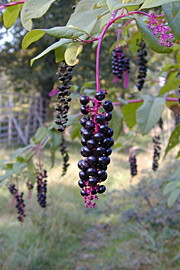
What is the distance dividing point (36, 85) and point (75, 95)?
10095 millimetres

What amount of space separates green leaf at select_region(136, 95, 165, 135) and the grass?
67.3 inches

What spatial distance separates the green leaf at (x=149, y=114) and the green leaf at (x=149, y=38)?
0.75 metres

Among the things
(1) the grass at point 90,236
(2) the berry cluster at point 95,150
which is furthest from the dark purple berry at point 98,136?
(1) the grass at point 90,236

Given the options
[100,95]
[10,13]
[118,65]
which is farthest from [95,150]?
[118,65]

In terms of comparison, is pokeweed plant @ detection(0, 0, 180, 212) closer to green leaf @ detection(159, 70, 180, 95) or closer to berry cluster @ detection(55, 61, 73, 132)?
berry cluster @ detection(55, 61, 73, 132)

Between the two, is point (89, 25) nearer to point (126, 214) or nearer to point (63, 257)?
point (63, 257)

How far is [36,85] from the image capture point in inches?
458

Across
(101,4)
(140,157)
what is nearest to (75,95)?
(101,4)

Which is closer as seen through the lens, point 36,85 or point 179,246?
point 179,246

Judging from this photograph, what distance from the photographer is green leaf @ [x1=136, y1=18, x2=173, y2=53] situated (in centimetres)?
74

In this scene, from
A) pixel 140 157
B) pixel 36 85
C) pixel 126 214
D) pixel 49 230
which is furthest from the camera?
pixel 36 85

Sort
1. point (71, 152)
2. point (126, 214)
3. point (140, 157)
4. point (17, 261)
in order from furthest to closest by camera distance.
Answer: point (71, 152), point (140, 157), point (126, 214), point (17, 261)

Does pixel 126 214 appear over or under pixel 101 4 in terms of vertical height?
under

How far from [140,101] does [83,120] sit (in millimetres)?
1294
